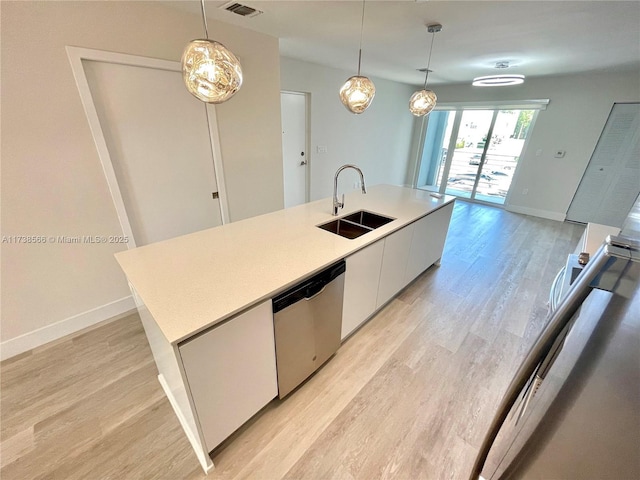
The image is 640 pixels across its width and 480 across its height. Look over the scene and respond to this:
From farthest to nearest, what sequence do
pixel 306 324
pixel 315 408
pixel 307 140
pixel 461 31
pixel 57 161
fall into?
pixel 307 140 < pixel 461 31 < pixel 57 161 < pixel 315 408 < pixel 306 324

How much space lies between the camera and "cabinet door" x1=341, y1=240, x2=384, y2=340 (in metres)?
1.73

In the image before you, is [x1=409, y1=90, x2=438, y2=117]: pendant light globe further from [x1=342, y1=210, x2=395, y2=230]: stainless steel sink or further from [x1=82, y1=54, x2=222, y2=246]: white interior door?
[x1=82, y1=54, x2=222, y2=246]: white interior door

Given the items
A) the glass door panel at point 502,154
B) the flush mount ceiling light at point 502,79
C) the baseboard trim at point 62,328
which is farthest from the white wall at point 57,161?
the glass door panel at point 502,154

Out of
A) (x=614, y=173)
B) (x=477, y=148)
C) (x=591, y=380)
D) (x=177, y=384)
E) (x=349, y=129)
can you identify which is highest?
(x=349, y=129)

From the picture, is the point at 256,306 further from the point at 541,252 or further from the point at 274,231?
the point at 541,252

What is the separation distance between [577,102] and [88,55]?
20.8 feet

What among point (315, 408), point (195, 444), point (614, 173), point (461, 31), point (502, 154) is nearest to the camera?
point (195, 444)

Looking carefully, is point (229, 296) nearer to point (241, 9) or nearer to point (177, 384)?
point (177, 384)

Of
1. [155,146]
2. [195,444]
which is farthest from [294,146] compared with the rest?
[195,444]

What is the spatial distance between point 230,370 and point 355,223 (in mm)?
1468

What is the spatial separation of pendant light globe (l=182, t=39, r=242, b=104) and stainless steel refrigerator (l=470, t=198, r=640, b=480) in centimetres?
150

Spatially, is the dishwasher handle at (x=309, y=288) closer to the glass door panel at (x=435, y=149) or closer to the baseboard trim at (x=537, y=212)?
the baseboard trim at (x=537, y=212)

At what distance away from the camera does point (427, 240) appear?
2.64 metres

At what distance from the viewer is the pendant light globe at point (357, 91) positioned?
1.87 meters
